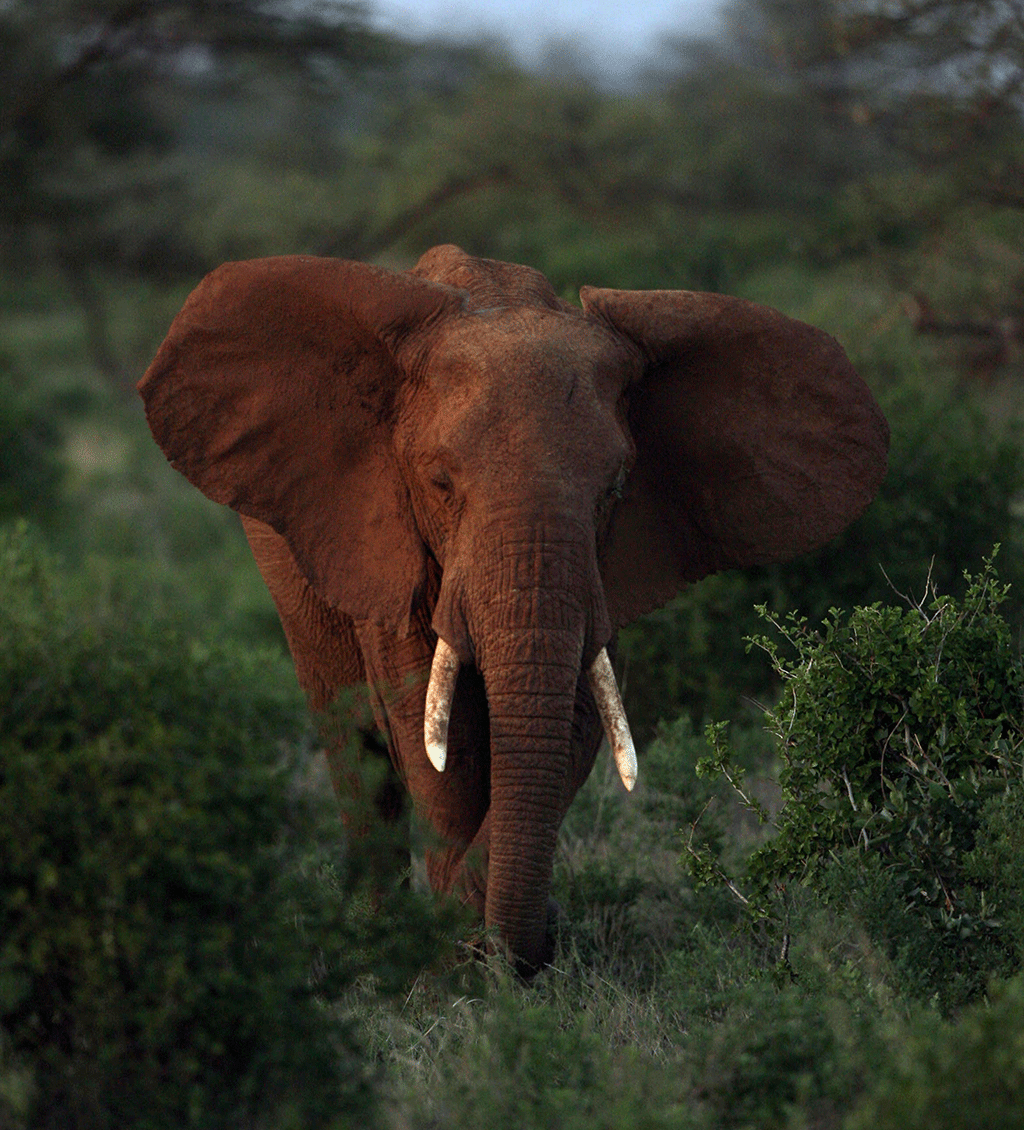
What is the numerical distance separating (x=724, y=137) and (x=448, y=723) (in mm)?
21198

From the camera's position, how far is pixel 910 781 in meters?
4.39

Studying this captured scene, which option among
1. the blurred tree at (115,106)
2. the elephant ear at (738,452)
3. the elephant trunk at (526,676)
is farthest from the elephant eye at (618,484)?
the blurred tree at (115,106)

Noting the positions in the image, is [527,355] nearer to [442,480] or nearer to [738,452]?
[442,480]

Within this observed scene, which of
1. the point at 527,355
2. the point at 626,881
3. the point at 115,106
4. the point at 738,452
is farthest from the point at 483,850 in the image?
the point at 115,106

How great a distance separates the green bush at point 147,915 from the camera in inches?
118

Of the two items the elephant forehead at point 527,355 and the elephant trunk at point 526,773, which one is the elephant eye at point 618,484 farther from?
the elephant trunk at point 526,773

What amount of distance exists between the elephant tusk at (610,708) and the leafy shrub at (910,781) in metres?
0.24

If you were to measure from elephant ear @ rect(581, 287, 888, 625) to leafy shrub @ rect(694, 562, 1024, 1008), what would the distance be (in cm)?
69

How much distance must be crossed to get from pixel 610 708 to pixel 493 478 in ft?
2.58

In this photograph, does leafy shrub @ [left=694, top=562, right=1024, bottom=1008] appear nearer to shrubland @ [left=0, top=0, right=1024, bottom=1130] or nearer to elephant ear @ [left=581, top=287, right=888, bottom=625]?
shrubland @ [left=0, top=0, right=1024, bottom=1130]

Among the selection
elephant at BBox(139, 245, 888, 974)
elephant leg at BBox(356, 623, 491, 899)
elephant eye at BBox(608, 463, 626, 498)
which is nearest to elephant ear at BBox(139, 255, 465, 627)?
elephant at BBox(139, 245, 888, 974)

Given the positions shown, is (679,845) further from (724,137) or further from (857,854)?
(724,137)

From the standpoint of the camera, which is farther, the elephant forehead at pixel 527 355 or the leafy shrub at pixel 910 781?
the elephant forehead at pixel 527 355

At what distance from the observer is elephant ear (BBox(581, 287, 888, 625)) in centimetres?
495
